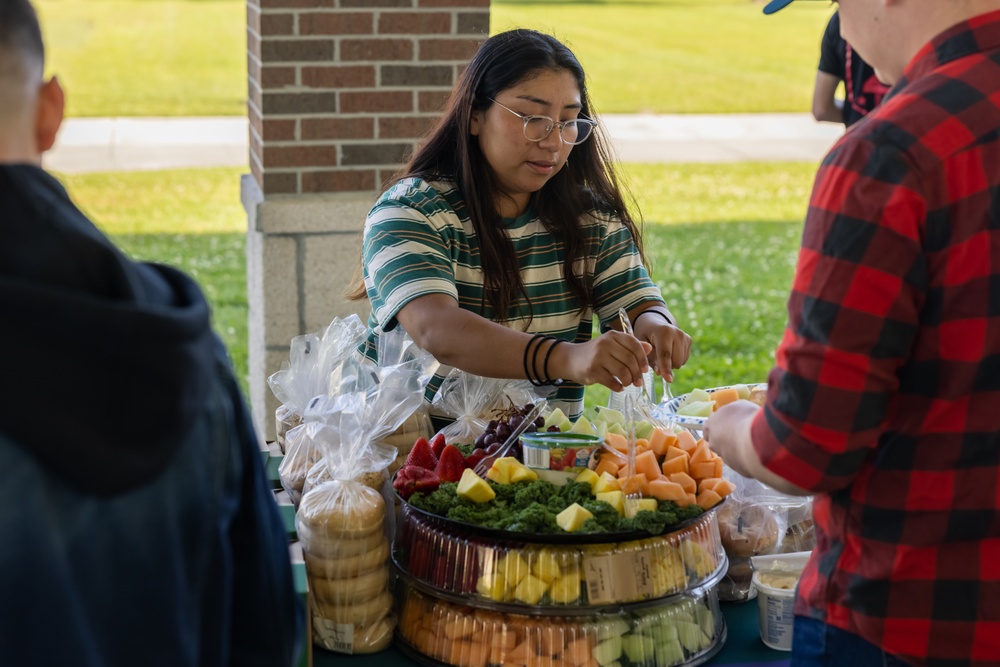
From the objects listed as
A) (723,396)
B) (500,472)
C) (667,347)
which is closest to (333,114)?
(667,347)

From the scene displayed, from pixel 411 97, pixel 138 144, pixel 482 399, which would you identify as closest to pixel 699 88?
pixel 138 144

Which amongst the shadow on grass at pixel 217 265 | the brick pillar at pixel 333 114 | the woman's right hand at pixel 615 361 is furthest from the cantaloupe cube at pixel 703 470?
the shadow on grass at pixel 217 265

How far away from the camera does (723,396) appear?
2402 millimetres

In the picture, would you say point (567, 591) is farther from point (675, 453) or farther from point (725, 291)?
point (725, 291)

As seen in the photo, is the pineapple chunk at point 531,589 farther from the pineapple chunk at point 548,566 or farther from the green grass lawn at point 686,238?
the green grass lawn at point 686,238

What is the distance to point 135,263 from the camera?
109 centimetres

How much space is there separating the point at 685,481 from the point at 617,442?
0.18m

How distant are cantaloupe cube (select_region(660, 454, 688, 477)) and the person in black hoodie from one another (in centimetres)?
105

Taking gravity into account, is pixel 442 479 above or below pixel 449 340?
below

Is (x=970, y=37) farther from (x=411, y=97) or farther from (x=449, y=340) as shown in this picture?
(x=411, y=97)

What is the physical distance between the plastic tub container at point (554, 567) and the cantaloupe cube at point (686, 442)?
0.67ft

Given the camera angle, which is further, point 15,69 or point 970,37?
point 970,37

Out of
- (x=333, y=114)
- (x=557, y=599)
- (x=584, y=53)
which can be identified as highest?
(x=584, y=53)

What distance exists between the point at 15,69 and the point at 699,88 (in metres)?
17.1
